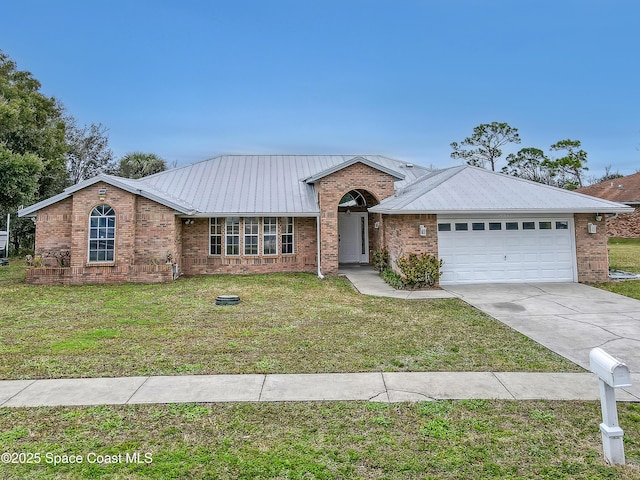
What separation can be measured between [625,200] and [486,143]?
1604cm

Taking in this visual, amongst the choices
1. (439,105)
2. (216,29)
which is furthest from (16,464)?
(439,105)

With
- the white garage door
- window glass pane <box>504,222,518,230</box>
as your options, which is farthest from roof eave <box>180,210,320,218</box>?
window glass pane <box>504,222,518,230</box>

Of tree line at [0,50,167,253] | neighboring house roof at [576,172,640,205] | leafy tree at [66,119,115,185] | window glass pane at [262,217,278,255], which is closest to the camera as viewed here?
window glass pane at [262,217,278,255]

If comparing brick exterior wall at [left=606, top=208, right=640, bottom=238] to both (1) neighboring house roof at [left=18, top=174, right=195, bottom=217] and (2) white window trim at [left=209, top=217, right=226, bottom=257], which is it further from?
(1) neighboring house roof at [left=18, top=174, right=195, bottom=217]

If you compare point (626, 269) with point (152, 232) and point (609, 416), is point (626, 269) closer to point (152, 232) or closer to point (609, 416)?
point (609, 416)

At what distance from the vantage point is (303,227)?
1585cm

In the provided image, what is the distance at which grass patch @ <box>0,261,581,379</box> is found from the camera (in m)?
5.37

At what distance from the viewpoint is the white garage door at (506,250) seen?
12438mm

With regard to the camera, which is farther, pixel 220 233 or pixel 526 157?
pixel 526 157

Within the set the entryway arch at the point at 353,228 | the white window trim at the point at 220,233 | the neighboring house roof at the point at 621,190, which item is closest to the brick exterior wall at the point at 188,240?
the white window trim at the point at 220,233

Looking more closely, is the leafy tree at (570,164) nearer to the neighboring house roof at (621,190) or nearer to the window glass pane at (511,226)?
the neighboring house roof at (621,190)

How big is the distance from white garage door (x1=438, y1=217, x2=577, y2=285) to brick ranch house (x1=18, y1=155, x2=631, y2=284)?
0.04 metres

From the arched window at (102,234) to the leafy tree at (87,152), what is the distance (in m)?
21.5

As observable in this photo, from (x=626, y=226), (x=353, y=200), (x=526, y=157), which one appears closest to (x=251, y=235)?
(x=353, y=200)
